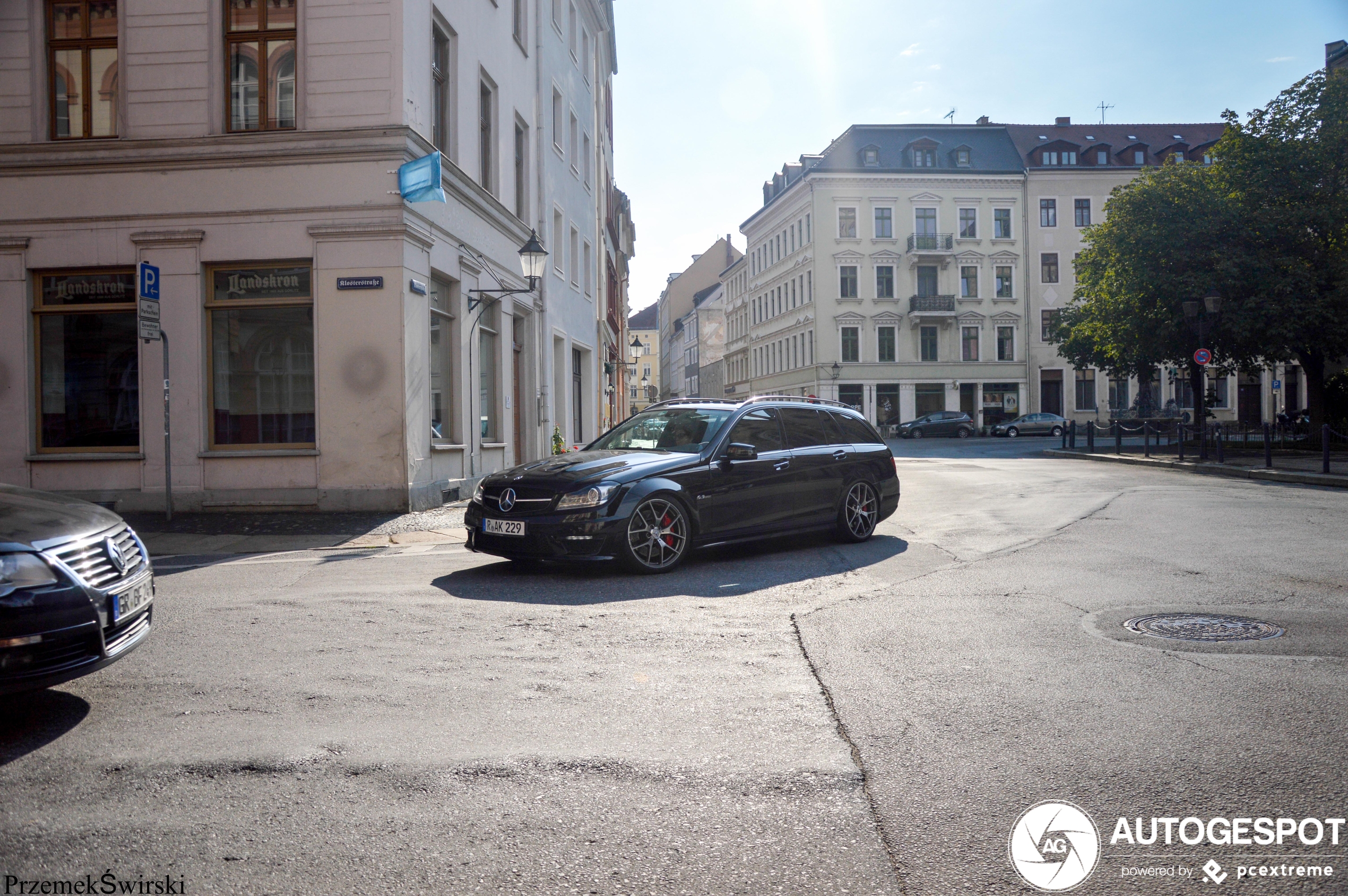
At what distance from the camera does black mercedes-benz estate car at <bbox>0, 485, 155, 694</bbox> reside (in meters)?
3.84

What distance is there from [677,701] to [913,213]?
61.0 m

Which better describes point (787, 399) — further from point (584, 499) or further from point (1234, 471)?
point (1234, 471)

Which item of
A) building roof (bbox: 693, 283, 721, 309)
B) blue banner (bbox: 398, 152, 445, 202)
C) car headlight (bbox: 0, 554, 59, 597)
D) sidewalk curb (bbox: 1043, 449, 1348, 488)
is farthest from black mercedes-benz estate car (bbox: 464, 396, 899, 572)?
building roof (bbox: 693, 283, 721, 309)

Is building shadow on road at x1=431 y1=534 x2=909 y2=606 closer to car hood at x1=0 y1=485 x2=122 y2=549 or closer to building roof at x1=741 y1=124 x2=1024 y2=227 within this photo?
car hood at x1=0 y1=485 x2=122 y2=549

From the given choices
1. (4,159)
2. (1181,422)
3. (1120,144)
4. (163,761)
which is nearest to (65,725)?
(163,761)

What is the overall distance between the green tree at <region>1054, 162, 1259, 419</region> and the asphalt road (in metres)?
25.3

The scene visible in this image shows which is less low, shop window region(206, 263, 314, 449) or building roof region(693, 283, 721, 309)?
building roof region(693, 283, 721, 309)

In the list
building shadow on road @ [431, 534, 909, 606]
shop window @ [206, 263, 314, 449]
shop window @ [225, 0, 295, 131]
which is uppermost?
shop window @ [225, 0, 295, 131]

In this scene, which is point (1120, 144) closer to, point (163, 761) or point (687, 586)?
point (687, 586)

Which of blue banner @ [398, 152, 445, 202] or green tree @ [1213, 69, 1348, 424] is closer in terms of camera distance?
blue banner @ [398, 152, 445, 202]

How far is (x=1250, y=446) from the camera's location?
30.6 m

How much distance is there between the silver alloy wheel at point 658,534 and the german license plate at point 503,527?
86cm

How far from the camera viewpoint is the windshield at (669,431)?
9.17m

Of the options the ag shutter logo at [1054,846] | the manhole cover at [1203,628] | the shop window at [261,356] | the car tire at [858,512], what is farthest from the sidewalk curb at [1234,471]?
the ag shutter logo at [1054,846]
